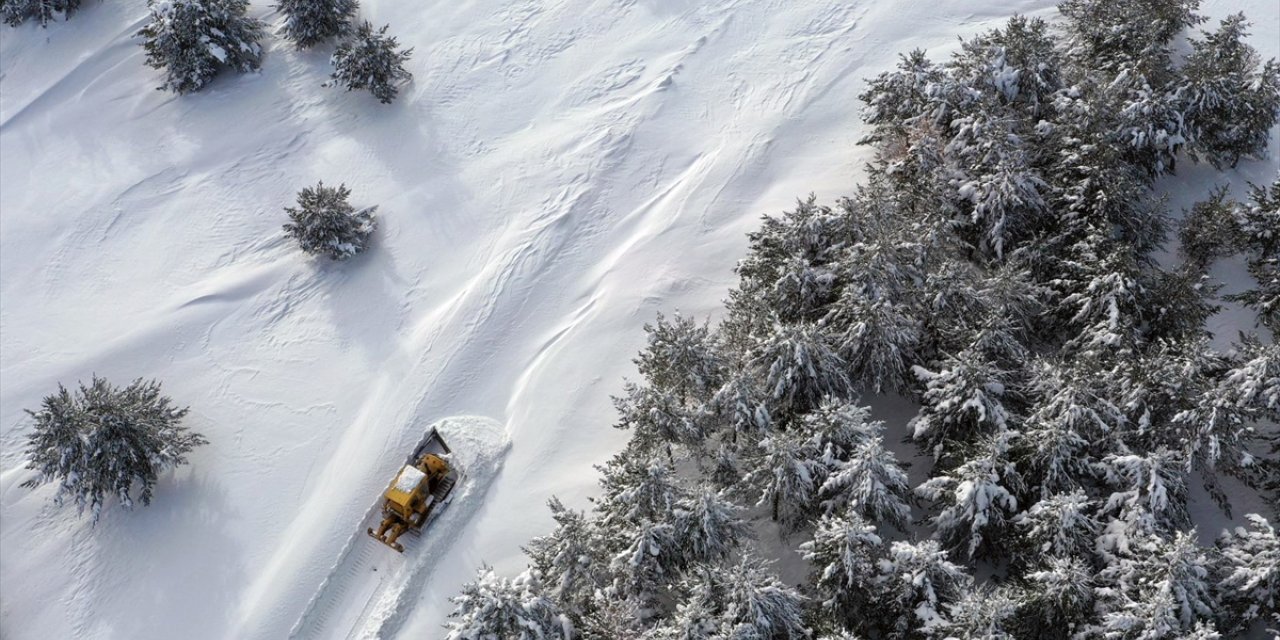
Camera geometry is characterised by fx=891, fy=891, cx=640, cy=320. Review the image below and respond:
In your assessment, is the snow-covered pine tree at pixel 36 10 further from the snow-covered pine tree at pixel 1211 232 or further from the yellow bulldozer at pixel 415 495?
the snow-covered pine tree at pixel 1211 232

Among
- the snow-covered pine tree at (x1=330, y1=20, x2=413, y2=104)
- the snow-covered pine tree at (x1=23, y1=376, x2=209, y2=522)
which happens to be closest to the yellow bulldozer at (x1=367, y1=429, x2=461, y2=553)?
the snow-covered pine tree at (x1=23, y1=376, x2=209, y2=522)

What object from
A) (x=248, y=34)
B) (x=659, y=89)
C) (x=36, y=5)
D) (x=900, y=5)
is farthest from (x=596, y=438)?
(x=36, y=5)

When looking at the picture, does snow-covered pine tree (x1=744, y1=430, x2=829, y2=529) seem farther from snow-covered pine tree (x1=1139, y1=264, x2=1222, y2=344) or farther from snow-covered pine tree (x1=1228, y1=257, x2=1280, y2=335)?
snow-covered pine tree (x1=1228, y1=257, x2=1280, y2=335)

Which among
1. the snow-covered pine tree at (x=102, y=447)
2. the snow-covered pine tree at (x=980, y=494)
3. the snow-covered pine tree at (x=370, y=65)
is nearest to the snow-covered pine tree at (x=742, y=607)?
the snow-covered pine tree at (x=980, y=494)

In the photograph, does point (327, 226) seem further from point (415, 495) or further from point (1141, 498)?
point (1141, 498)

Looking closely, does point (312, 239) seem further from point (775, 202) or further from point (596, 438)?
point (775, 202)

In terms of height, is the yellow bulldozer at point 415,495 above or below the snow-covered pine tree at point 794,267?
below

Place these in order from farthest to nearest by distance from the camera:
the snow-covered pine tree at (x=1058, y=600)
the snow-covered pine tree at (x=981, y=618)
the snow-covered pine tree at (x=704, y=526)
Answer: the snow-covered pine tree at (x=704, y=526), the snow-covered pine tree at (x=1058, y=600), the snow-covered pine tree at (x=981, y=618)
